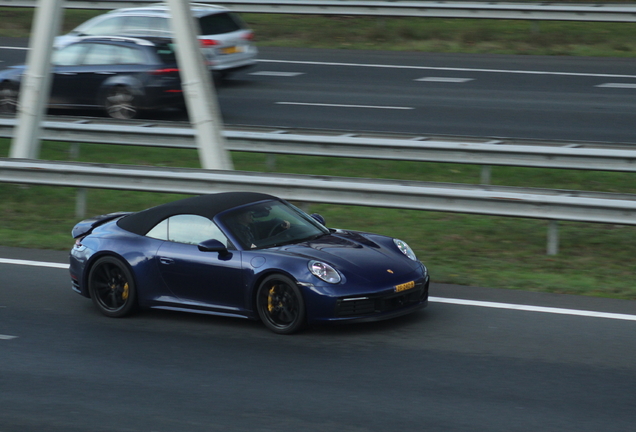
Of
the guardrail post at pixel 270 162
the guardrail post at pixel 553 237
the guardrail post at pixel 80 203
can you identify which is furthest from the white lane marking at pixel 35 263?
the guardrail post at pixel 553 237

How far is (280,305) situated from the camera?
324 inches

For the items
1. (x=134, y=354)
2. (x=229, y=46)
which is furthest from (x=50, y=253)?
(x=229, y=46)

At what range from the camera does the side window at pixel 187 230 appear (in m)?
8.66

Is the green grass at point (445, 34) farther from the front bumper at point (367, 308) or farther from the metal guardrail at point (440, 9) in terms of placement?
the front bumper at point (367, 308)

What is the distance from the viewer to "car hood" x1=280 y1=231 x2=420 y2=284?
26.8 feet

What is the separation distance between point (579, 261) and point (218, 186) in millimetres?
4282

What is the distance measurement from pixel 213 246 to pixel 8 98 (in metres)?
11.6

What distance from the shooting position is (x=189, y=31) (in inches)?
508

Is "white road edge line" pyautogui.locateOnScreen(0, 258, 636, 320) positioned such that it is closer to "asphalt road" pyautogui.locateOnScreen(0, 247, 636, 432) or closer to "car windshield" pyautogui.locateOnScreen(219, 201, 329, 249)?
"asphalt road" pyautogui.locateOnScreen(0, 247, 636, 432)

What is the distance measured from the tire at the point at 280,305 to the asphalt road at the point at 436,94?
897cm

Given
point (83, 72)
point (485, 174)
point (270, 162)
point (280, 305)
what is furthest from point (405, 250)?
point (83, 72)

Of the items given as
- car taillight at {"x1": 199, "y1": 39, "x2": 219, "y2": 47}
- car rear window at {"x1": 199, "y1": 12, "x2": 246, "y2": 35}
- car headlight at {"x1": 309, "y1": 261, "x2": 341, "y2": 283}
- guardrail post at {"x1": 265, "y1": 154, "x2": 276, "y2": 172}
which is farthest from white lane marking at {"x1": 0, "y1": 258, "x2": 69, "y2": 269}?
car rear window at {"x1": 199, "y1": 12, "x2": 246, "y2": 35}

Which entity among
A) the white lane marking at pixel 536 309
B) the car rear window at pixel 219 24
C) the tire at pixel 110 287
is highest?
the car rear window at pixel 219 24

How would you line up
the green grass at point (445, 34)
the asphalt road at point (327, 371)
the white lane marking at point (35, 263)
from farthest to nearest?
the green grass at point (445, 34), the white lane marking at point (35, 263), the asphalt road at point (327, 371)
